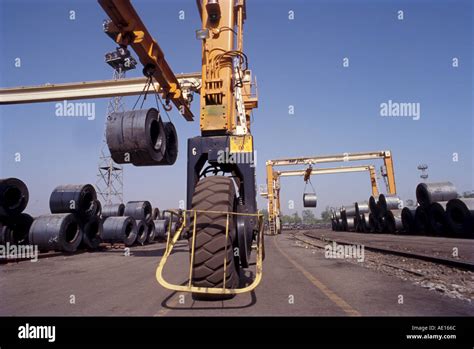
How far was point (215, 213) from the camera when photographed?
3654 mm

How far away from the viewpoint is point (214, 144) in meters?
5.00

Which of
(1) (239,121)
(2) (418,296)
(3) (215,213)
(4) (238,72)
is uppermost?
(4) (238,72)

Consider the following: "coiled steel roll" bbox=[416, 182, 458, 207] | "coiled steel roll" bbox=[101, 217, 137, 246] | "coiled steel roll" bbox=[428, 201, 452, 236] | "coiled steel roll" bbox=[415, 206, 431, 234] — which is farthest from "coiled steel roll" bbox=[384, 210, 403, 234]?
"coiled steel roll" bbox=[101, 217, 137, 246]

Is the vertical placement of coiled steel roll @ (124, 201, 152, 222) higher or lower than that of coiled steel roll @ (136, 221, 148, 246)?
higher

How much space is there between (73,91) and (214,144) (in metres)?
18.1

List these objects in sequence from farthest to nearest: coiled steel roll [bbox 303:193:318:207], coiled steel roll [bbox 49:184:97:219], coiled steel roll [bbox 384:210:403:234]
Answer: coiled steel roll [bbox 303:193:318:207]
coiled steel roll [bbox 384:210:403:234]
coiled steel roll [bbox 49:184:97:219]

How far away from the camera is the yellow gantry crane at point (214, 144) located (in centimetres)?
364

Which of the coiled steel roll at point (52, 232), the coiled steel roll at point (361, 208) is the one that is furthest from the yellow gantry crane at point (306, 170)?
the coiled steel roll at point (52, 232)

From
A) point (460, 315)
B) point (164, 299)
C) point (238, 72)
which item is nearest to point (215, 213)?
point (164, 299)

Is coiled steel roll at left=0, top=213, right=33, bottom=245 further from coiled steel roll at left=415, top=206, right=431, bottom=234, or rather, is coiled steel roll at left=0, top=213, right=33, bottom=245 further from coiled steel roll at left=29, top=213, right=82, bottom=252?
coiled steel roll at left=415, top=206, right=431, bottom=234

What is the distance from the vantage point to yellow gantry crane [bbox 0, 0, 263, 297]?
3.64 meters
